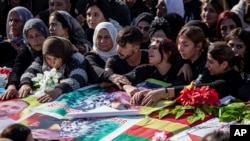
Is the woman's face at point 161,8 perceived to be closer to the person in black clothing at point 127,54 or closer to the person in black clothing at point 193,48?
the person in black clothing at point 127,54

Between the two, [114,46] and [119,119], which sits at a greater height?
[114,46]

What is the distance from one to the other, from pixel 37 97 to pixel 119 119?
2.99 ft

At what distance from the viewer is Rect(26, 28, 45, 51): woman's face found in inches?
220

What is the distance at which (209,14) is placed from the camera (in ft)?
20.9

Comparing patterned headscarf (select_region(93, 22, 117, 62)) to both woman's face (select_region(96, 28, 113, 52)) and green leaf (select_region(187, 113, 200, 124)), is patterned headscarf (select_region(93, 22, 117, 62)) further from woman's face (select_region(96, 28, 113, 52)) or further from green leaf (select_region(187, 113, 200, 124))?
green leaf (select_region(187, 113, 200, 124))

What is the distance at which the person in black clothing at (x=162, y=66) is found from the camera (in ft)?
16.0

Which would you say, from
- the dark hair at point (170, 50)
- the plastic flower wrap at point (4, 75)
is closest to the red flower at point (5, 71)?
the plastic flower wrap at point (4, 75)

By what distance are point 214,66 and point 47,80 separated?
57.3 inches

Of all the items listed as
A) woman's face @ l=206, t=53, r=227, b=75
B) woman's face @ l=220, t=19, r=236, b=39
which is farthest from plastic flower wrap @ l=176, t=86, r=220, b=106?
woman's face @ l=220, t=19, r=236, b=39

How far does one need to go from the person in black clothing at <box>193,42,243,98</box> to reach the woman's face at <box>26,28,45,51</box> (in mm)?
1736

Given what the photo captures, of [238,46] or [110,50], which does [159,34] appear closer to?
[110,50]

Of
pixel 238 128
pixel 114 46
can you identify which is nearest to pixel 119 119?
pixel 238 128

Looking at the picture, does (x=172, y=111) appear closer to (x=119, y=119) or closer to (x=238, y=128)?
(x=119, y=119)

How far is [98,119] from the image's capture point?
4.40m
